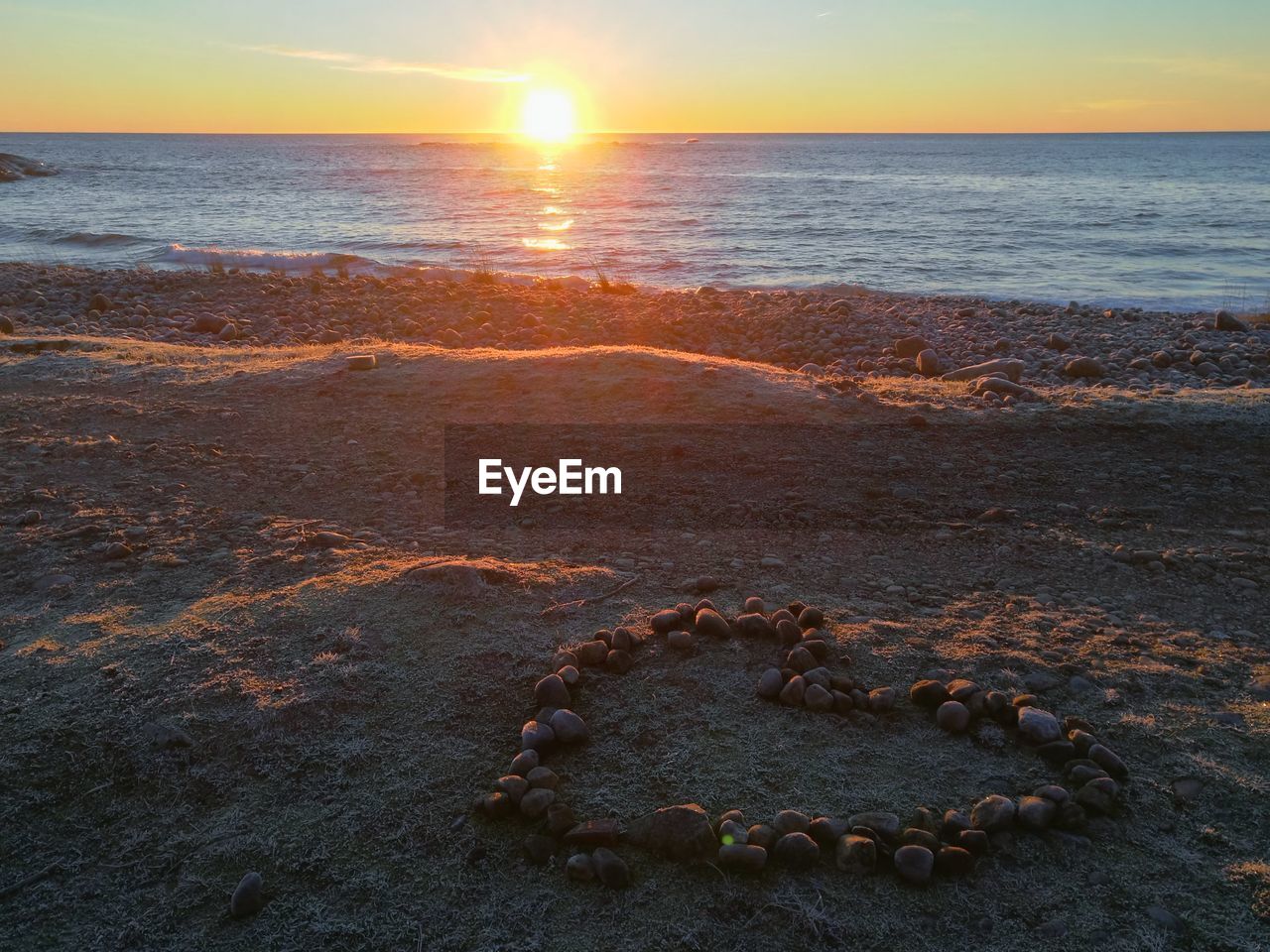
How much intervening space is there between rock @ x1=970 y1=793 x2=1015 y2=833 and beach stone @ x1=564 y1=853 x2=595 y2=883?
3.43 feet

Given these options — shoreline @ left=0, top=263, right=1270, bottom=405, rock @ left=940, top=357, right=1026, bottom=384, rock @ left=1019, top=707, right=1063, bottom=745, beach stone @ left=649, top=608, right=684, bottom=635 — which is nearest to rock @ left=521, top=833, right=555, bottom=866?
beach stone @ left=649, top=608, right=684, bottom=635

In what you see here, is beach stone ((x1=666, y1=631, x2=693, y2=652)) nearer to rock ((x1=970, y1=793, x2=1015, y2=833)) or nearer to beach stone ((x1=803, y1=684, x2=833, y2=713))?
beach stone ((x1=803, y1=684, x2=833, y2=713))

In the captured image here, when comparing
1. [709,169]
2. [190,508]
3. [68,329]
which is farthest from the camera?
[709,169]

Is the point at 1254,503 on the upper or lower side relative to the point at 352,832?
upper

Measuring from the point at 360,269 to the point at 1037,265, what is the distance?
574 inches

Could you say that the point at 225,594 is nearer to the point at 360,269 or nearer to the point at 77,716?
the point at 77,716

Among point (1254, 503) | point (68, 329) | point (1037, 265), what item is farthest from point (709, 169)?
point (1254, 503)

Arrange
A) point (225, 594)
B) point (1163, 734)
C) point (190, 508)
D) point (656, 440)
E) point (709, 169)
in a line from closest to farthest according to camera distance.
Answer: point (1163, 734)
point (225, 594)
point (190, 508)
point (656, 440)
point (709, 169)

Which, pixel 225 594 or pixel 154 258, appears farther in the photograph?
pixel 154 258

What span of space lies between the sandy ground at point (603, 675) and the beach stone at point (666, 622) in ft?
0.27

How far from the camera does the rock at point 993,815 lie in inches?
91.0

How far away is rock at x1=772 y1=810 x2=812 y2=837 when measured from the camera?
2.28 m

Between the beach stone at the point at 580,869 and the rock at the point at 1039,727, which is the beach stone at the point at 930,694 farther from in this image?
the beach stone at the point at 580,869

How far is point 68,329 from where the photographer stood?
1034 centimetres
